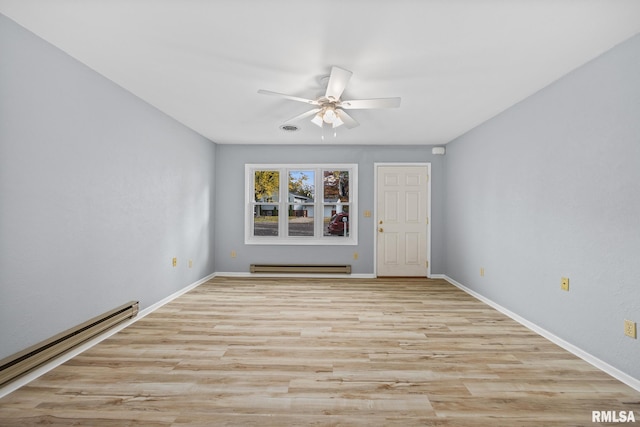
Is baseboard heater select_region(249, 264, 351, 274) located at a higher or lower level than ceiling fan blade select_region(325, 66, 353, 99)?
lower

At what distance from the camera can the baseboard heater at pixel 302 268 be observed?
5.37 metres

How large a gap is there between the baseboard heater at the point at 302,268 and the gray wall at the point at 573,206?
2326 mm

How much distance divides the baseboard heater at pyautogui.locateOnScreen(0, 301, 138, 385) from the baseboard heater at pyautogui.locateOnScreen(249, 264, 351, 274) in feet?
8.23

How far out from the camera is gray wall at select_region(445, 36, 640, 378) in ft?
6.93

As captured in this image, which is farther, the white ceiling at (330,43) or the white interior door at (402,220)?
the white interior door at (402,220)

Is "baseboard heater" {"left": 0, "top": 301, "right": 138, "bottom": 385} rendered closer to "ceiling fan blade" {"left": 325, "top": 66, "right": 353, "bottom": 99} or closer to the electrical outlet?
"ceiling fan blade" {"left": 325, "top": 66, "right": 353, "bottom": 99}

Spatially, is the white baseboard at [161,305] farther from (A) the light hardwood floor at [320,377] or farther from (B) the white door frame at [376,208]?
(B) the white door frame at [376,208]

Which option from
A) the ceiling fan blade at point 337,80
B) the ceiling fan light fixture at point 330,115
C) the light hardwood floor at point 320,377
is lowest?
the light hardwood floor at point 320,377

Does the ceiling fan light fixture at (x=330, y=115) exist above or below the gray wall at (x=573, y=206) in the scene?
above

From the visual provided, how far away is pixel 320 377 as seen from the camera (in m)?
2.12

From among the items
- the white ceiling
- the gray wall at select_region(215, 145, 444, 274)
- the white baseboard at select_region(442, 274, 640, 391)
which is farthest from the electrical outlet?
the gray wall at select_region(215, 145, 444, 274)

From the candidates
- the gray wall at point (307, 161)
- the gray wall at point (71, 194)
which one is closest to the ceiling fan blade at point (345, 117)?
the gray wall at point (307, 161)

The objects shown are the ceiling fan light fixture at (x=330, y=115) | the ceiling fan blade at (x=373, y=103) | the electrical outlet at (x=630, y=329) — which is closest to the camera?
the electrical outlet at (x=630, y=329)

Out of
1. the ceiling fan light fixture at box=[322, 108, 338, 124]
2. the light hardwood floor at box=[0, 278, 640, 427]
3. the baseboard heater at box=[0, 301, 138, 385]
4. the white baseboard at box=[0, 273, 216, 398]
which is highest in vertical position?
the ceiling fan light fixture at box=[322, 108, 338, 124]
